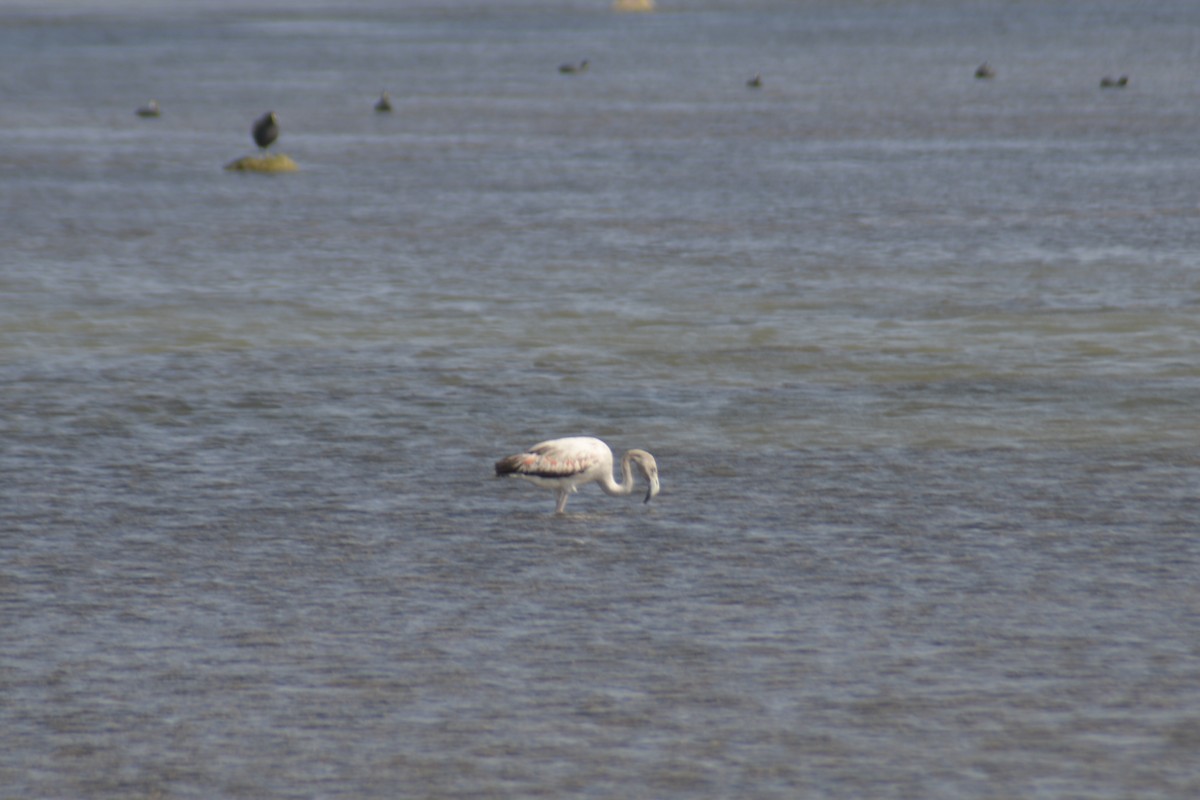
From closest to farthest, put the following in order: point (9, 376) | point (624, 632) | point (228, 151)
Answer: point (624, 632) → point (9, 376) → point (228, 151)

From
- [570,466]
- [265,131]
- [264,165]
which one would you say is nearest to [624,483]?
[570,466]

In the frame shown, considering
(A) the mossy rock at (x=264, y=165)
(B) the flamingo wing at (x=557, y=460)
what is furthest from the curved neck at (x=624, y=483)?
(A) the mossy rock at (x=264, y=165)

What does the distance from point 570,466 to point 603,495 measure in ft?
3.88

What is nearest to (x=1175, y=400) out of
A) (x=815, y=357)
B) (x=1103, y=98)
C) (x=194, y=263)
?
(x=815, y=357)

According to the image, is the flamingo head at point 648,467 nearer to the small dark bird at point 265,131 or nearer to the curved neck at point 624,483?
the curved neck at point 624,483

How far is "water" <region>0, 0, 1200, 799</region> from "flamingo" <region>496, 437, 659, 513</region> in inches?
10.2

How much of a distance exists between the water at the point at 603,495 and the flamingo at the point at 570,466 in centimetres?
26

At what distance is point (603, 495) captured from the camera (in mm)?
13773

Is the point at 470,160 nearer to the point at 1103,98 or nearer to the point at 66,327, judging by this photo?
the point at 66,327

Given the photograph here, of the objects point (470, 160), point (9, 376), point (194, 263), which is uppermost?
point (470, 160)

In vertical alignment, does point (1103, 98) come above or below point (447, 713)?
above

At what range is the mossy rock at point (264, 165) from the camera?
125 ft

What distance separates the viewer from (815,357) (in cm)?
1873

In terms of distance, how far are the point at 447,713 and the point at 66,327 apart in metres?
12.7
